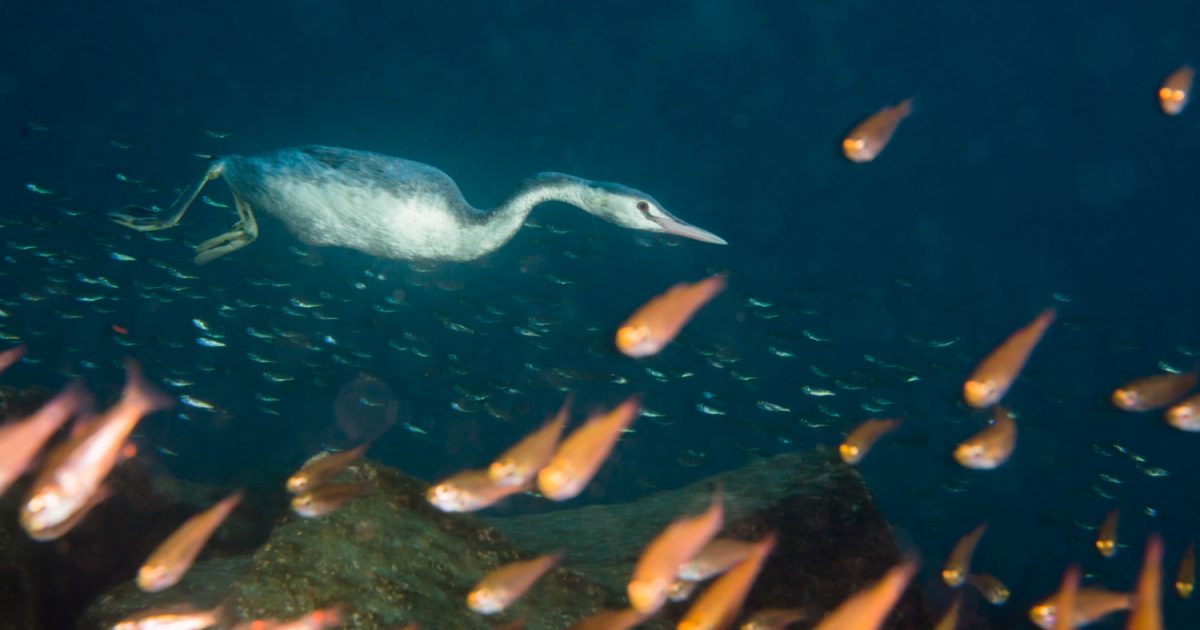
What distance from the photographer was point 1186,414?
465 cm

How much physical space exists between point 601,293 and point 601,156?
9095 millimetres

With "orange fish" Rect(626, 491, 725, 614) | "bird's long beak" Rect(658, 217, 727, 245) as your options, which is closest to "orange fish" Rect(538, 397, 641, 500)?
"orange fish" Rect(626, 491, 725, 614)

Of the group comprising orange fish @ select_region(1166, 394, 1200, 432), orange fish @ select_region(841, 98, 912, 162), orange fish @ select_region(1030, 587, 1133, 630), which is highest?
orange fish @ select_region(841, 98, 912, 162)

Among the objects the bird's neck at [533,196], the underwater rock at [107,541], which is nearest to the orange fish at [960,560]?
the bird's neck at [533,196]

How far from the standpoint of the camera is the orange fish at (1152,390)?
4535 millimetres

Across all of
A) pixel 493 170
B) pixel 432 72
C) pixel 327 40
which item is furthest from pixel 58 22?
pixel 493 170

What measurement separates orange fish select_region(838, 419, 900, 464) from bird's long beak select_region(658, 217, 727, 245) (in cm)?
190

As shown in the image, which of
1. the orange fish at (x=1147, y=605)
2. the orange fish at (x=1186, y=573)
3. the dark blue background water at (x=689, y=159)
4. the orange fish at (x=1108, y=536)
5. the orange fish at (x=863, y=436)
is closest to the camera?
the orange fish at (x=1147, y=605)

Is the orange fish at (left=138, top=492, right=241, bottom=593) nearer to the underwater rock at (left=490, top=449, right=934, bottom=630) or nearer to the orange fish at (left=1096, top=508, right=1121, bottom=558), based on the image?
the underwater rock at (left=490, top=449, right=934, bottom=630)

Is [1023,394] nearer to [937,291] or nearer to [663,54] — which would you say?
[937,291]

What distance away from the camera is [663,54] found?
133 feet

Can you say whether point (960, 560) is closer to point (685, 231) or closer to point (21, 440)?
point (685, 231)

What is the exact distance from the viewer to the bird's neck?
739cm

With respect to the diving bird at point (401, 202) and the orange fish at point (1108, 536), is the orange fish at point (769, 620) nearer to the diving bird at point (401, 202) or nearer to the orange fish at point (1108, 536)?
the orange fish at point (1108, 536)
